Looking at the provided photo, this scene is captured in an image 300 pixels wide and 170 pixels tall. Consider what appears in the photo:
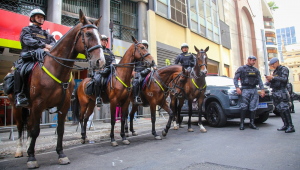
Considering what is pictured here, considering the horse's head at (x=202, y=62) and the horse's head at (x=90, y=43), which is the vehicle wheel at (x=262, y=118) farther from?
the horse's head at (x=90, y=43)

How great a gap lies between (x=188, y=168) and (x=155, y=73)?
147 inches

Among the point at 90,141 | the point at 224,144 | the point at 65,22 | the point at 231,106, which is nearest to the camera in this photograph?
the point at 224,144

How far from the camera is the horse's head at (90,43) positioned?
3295 millimetres

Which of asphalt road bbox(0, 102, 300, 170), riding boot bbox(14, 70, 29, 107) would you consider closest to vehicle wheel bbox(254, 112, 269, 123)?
asphalt road bbox(0, 102, 300, 170)

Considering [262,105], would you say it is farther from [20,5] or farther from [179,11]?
[179,11]

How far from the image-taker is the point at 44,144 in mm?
5051

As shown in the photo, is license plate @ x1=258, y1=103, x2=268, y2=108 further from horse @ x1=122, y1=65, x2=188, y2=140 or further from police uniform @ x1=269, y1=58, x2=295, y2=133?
horse @ x1=122, y1=65, x2=188, y2=140

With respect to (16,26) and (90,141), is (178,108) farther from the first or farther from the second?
(16,26)

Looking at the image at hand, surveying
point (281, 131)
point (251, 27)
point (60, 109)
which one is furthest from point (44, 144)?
point (251, 27)

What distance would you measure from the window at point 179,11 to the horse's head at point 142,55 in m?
12.7

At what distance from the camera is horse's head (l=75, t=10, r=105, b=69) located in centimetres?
329

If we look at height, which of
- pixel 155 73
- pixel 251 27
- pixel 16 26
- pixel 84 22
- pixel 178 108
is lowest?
pixel 178 108

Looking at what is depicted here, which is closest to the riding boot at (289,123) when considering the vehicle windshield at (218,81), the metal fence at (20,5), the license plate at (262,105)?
the license plate at (262,105)

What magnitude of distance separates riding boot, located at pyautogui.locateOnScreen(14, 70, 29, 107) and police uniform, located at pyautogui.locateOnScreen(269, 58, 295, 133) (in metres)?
6.76
